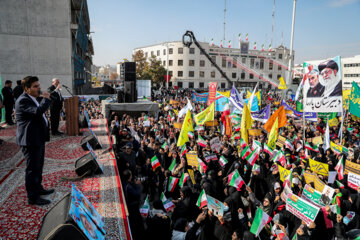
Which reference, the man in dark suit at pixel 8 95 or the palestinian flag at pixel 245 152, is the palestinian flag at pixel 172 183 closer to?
the palestinian flag at pixel 245 152

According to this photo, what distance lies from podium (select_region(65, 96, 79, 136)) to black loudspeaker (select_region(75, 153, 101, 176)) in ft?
10.5

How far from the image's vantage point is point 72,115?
7750mm

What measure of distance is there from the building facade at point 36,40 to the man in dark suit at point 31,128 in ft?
69.4

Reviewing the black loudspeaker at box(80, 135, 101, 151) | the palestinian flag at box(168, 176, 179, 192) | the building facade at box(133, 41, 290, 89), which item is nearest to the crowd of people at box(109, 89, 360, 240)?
the palestinian flag at box(168, 176, 179, 192)

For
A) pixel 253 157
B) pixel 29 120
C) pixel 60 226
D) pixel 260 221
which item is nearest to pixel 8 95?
pixel 29 120

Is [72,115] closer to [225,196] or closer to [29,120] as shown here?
[29,120]

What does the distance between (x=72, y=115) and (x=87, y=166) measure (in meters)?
3.58

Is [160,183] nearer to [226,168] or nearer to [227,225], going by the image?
[226,168]

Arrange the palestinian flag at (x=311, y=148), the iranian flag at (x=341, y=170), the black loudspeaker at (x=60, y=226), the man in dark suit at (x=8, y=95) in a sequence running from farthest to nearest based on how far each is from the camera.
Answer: the palestinian flag at (x=311, y=148), the man in dark suit at (x=8, y=95), the iranian flag at (x=341, y=170), the black loudspeaker at (x=60, y=226)

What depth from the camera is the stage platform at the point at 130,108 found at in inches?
634

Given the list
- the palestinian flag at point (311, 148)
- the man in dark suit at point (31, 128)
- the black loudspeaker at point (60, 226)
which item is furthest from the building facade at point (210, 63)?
the black loudspeaker at point (60, 226)

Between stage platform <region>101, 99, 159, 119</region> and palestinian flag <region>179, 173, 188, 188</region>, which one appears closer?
palestinian flag <region>179, 173, 188, 188</region>

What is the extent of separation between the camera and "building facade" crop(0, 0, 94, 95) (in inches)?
794

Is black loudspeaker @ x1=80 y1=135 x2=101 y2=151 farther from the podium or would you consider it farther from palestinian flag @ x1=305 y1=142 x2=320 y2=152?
palestinian flag @ x1=305 y1=142 x2=320 y2=152
